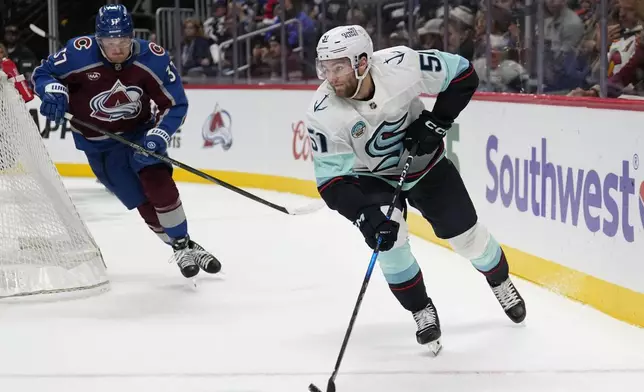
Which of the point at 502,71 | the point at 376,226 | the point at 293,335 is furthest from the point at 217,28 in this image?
the point at 376,226

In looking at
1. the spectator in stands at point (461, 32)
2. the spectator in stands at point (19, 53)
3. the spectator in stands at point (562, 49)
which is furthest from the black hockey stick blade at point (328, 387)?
the spectator in stands at point (19, 53)

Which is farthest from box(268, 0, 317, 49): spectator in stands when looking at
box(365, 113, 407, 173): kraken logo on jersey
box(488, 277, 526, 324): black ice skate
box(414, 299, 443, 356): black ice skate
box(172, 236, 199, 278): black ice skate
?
box(414, 299, 443, 356): black ice skate

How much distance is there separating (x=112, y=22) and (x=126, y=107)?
496 mm

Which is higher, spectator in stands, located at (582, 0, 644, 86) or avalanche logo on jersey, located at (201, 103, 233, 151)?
spectator in stands, located at (582, 0, 644, 86)

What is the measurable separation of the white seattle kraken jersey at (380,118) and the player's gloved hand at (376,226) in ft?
0.54

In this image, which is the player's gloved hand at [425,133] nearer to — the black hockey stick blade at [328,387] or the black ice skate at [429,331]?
the black ice skate at [429,331]

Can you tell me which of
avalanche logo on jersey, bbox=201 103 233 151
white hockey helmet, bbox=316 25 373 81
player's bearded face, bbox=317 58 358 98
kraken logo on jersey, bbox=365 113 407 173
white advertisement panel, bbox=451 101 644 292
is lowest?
avalanche logo on jersey, bbox=201 103 233 151

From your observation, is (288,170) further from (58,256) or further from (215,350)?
(215,350)

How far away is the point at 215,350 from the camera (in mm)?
3582

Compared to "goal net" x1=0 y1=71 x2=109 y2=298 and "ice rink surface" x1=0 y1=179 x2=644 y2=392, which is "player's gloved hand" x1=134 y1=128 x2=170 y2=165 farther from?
"ice rink surface" x1=0 y1=179 x2=644 y2=392

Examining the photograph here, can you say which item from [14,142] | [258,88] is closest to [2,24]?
[258,88]

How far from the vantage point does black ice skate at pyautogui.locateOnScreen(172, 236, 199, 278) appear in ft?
15.5

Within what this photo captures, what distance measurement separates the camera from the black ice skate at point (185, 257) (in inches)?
186

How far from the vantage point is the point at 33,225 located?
4535 mm
